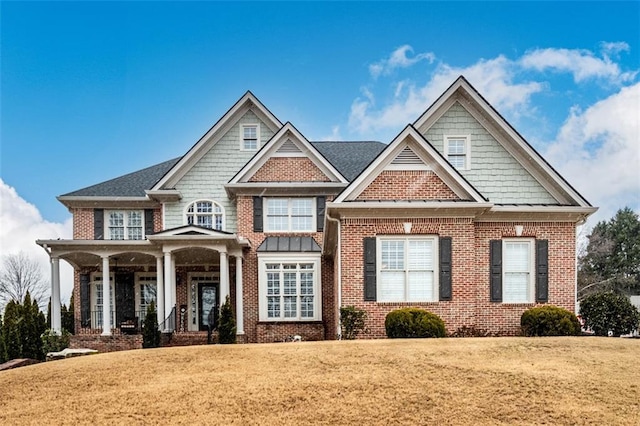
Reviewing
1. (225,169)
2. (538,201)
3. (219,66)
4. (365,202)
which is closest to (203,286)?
(225,169)

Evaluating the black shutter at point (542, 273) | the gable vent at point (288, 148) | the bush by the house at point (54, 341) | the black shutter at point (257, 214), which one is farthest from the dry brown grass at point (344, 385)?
the gable vent at point (288, 148)

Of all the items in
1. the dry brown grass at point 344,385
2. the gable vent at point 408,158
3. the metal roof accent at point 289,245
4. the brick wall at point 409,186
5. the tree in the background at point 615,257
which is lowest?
the tree in the background at point 615,257

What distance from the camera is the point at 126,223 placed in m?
22.3

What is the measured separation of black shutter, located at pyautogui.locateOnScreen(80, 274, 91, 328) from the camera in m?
21.9

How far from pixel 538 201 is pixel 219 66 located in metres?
11.5

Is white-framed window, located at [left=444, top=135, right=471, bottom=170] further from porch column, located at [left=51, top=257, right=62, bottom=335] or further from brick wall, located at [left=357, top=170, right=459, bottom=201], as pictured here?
porch column, located at [left=51, top=257, right=62, bottom=335]

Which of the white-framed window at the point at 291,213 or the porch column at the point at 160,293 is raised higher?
the white-framed window at the point at 291,213

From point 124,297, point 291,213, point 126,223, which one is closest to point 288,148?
point 291,213

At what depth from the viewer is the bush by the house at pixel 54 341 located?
62.5ft

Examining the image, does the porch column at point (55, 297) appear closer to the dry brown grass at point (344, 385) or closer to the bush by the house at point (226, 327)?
the bush by the house at point (226, 327)

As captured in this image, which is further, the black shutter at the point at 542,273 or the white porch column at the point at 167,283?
the white porch column at the point at 167,283

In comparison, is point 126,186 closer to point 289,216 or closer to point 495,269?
point 289,216

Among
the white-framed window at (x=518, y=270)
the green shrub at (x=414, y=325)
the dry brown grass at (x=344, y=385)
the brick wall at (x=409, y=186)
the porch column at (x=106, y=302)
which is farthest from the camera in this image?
the porch column at (x=106, y=302)

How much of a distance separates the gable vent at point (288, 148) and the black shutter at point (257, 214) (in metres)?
2.01
